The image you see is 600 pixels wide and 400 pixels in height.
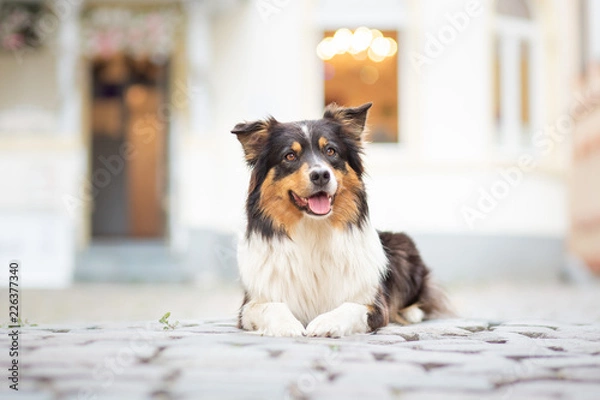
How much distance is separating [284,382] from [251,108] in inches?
422

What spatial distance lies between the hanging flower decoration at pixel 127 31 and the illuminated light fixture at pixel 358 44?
8.07ft

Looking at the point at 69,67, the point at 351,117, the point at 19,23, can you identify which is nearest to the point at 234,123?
the point at 69,67

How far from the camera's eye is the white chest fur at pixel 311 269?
501 cm

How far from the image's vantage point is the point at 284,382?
3.49m

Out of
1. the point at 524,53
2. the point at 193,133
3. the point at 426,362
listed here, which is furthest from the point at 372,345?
the point at 524,53

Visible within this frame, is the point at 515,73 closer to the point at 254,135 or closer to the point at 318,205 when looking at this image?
the point at 254,135

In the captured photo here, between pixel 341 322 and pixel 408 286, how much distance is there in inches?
48.1

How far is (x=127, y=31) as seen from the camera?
1355cm

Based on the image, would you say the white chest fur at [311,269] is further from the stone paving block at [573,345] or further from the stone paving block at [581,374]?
the stone paving block at [581,374]

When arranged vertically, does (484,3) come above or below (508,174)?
above

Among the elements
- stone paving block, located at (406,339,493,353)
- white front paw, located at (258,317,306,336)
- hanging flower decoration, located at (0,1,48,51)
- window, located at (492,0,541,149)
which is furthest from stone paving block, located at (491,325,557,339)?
hanging flower decoration, located at (0,1,48,51)

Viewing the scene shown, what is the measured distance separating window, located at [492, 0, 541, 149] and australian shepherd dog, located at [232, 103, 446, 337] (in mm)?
10083

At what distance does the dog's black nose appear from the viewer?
4707 mm

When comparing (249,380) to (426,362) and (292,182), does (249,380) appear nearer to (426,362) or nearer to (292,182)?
(426,362)
